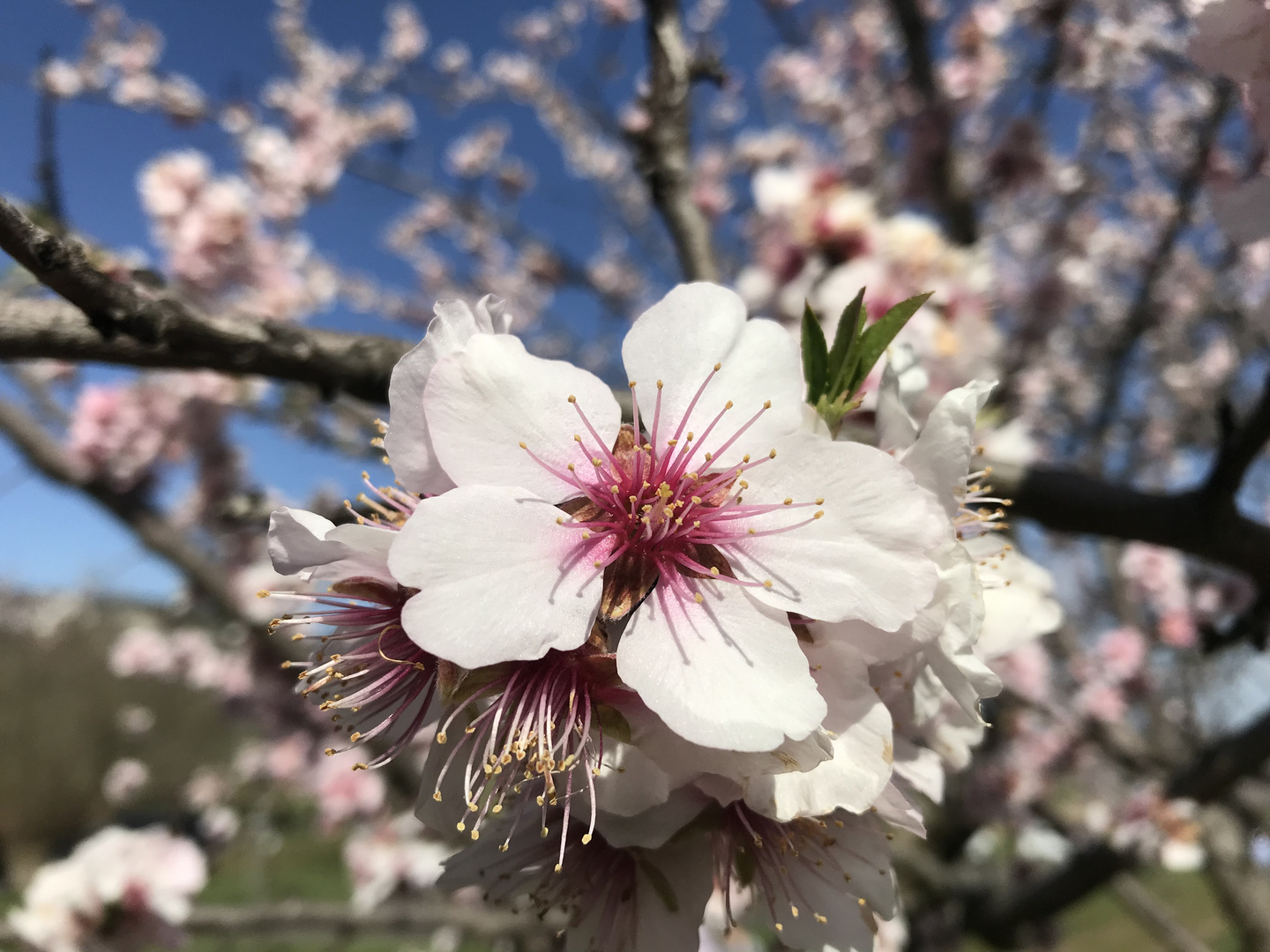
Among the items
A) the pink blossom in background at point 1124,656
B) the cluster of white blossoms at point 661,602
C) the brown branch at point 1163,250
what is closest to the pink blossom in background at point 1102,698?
the pink blossom in background at point 1124,656

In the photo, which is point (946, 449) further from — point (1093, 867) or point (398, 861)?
point (398, 861)

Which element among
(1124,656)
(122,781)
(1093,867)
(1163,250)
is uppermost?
(1163,250)

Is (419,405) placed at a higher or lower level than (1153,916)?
A: higher

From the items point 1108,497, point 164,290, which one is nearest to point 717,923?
point 1108,497

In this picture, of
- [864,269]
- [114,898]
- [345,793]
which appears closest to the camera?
[864,269]

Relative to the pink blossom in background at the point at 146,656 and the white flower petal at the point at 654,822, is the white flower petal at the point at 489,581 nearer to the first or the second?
the white flower petal at the point at 654,822

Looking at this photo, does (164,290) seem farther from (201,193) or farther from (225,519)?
(201,193)

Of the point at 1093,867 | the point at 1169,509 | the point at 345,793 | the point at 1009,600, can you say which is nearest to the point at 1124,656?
the point at 1093,867

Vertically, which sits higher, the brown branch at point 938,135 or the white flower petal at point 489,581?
the brown branch at point 938,135

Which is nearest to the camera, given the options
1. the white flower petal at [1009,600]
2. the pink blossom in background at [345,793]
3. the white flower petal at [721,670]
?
the white flower petal at [721,670]
